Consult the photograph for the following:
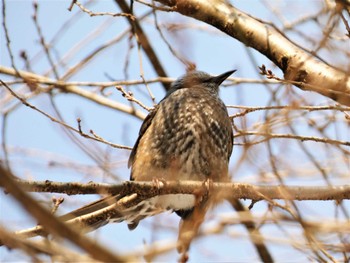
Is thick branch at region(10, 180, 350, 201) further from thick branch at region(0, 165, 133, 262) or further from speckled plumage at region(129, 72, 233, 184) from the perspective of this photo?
thick branch at region(0, 165, 133, 262)

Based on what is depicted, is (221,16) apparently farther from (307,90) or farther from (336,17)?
(336,17)

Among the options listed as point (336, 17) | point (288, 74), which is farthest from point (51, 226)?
point (288, 74)

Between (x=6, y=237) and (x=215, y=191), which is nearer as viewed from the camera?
(x=6, y=237)

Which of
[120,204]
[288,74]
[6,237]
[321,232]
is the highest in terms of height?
[288,74]

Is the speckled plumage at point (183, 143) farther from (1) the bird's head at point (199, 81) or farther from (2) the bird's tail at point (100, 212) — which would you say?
(2) the bird's tail at point (100, 212)

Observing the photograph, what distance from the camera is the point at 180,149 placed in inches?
207

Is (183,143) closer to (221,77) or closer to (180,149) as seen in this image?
(180,149)

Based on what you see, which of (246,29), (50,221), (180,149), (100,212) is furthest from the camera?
(180,149)

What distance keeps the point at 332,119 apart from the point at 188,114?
179 cm

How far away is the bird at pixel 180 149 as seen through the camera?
5.20m

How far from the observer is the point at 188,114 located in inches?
219

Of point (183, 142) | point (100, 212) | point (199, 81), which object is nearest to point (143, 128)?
point (183, 142)

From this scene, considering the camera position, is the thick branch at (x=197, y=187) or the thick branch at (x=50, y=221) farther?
the thick branch at (x=197, y=187)

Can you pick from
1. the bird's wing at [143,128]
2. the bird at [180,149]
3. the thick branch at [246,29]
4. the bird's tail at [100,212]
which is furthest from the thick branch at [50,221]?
the bird's wing at [143,128]
